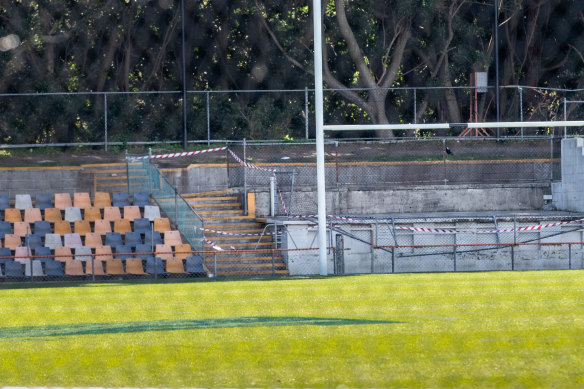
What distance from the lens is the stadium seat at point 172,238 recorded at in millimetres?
15742

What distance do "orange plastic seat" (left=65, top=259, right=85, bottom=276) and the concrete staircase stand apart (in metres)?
2.16

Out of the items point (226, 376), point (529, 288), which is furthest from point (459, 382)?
point (529, 288)

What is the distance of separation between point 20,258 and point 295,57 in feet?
32.7

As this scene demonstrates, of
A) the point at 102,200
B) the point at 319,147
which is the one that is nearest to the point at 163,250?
the point at 102,200

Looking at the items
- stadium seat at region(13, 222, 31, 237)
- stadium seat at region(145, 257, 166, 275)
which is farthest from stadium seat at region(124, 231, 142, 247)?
stadium seat at region(13, 222, 31, 237)

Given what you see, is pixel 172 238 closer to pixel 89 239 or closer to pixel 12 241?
pixel 89 239

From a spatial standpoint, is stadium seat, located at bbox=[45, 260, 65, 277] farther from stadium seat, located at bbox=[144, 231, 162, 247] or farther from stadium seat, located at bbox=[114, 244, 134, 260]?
stadium seat, located at bbox=[144, 231, 162, 247]

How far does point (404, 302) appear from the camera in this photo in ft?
28.3

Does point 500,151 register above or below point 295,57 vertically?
below

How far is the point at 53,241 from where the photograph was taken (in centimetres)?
1559

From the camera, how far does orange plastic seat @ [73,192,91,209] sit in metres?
16.8

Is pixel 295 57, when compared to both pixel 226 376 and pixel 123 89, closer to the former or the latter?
pixel 123 89

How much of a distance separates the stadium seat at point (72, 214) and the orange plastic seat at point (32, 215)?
50 centimetres

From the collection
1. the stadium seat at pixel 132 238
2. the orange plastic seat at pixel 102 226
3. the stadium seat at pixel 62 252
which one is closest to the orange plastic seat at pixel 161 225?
the stadium seat at pixel 132 238
